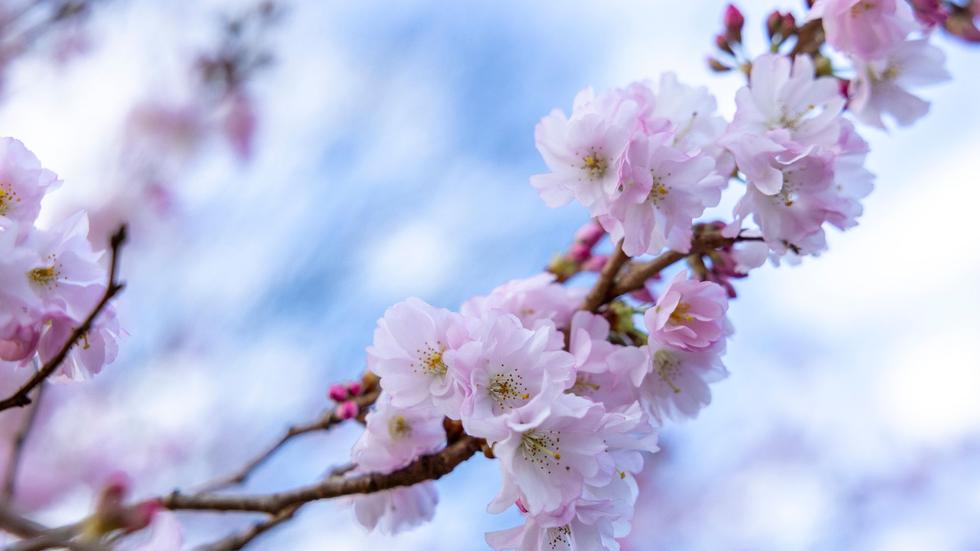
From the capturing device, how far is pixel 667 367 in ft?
3.84

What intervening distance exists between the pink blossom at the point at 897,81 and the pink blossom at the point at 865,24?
0.05m

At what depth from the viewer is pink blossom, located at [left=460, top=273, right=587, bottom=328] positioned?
1.14 m

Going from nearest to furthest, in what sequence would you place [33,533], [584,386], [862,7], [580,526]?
[33,533] → [580,526] → [584,386] → [862,7]

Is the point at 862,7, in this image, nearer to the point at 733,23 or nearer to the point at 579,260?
the point at 733,23

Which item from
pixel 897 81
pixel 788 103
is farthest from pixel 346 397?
pixel 897 81

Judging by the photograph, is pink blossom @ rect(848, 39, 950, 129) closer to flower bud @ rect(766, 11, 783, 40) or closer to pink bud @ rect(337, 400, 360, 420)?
flower bud @ rect(766, 11, 783, 40)

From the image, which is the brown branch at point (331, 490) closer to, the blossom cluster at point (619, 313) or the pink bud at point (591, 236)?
the blossom cluster at point (619, 313)

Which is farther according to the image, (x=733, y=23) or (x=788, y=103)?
(x=733, y=23)

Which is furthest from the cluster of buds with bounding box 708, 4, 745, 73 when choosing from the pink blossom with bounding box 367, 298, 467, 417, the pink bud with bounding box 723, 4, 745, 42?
the pink blossom with bounding box 367, 298, 467, 417

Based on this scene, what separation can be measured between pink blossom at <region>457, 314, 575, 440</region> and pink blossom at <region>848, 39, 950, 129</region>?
75 centimetres

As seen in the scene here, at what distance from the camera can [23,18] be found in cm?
229

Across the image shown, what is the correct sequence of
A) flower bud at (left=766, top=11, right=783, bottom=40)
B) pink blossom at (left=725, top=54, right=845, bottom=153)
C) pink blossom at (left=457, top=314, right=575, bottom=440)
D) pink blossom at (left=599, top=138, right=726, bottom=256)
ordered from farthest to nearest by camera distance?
1. flower bud at (left=766, top=11, right=783, bottom=40)
2. pink blossom at (left=725, top=54, right=845, bottom=153)
3. pink blossom at (left=599, top=138, right=726, bottom=256)
4. pink blossom at (left=457, top=314, right=575, bottom=440)

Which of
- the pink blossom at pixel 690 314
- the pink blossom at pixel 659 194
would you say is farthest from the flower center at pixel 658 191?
the pink blossom at pixel 690 314

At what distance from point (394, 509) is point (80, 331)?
0.61 m
